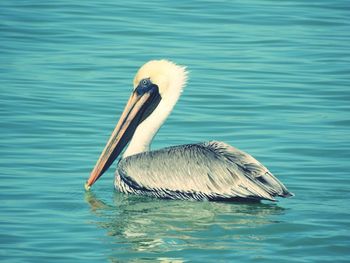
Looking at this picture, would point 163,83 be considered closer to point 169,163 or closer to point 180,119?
point 169,163

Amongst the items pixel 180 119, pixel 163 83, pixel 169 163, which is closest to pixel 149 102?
pixel 163 83

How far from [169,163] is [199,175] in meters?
0.31

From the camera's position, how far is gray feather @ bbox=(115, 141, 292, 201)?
824cm

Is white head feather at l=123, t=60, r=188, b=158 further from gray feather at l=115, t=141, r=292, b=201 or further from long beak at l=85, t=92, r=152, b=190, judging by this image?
gray feather at l=115, t=141, r=292, b=201

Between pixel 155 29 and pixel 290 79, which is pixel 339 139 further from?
pixel 155 29

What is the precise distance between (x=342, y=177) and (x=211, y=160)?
135 cm

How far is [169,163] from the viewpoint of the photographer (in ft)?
28.8

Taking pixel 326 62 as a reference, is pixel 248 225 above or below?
below

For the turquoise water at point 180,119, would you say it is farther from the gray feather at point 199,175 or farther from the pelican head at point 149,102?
the pelican head at point 149,102

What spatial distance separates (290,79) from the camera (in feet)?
43.2

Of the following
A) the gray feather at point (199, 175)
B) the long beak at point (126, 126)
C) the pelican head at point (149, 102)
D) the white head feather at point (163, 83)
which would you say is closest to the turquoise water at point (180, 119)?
the gray feather at point (199, 175)

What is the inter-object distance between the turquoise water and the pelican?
0.13 metres

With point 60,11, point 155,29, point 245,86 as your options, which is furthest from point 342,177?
point 60,11

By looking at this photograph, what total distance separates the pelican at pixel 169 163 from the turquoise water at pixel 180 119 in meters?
0.13
